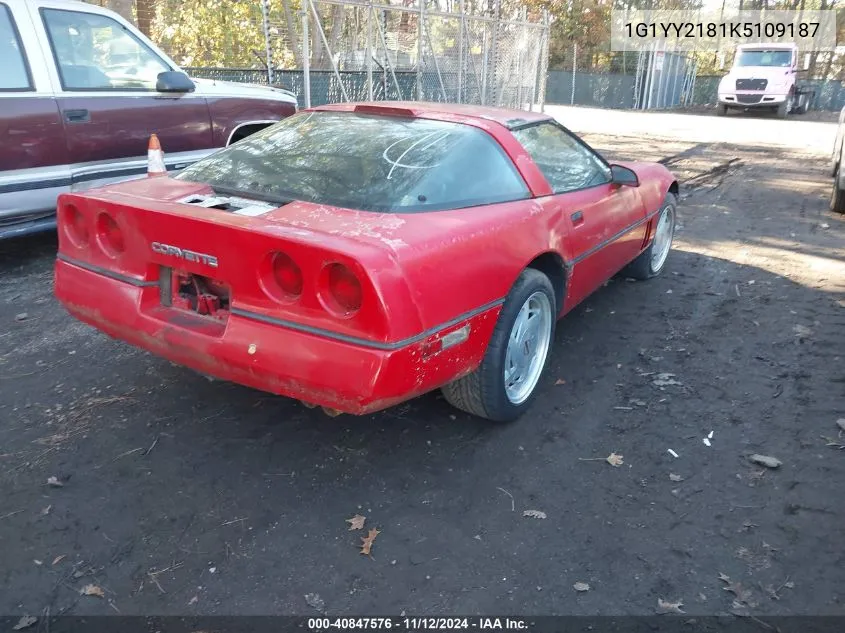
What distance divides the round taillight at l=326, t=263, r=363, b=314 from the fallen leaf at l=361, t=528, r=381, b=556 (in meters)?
0.85

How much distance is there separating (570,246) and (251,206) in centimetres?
168

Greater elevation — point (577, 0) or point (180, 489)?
point (577, 0)

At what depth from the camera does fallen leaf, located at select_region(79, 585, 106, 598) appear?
7.34ft

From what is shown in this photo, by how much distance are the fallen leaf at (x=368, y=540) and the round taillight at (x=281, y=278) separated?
3.06 feet

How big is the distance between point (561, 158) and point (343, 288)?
207cm

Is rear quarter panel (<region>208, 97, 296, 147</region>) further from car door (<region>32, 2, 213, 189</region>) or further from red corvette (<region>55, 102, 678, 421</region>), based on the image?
red corvette (<region>55, 102, 678, 421</region>)

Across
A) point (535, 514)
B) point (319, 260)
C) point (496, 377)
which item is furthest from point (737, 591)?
point (319, 260)

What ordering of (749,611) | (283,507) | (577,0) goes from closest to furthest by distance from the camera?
(749,611), (283,507), (577,0)

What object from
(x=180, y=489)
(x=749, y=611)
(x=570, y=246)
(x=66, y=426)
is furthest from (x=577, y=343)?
(x=66, y=426)

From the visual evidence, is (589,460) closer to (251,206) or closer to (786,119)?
(251,206)

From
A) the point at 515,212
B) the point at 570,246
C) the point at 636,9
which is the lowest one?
the point at 570,246

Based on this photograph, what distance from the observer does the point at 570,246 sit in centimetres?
361

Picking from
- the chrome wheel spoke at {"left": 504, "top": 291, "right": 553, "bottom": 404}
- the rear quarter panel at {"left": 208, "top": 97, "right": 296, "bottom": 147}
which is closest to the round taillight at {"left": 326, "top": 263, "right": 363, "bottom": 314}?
the chrome wheel spoke at {"left": 504, "top": 291, "right": 553, "bottom": 404}

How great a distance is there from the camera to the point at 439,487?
2.84m
